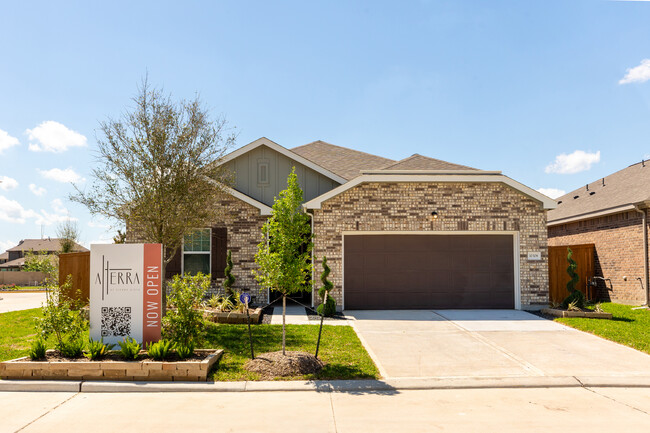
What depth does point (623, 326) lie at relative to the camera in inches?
442

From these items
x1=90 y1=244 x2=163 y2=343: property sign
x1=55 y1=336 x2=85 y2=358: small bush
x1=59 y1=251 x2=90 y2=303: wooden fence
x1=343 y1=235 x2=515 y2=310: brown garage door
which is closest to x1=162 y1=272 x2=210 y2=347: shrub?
x1=90 y1=244 x2=163 y2=343: property sign

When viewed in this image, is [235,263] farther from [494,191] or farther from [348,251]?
[494,191]

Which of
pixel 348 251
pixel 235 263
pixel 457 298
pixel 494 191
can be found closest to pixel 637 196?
pixel 494 191

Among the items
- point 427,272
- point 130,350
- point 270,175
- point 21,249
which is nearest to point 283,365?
point 130,350

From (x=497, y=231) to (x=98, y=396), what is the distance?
1129cm

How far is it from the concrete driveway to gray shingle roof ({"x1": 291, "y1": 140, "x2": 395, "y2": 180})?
6796 millimetres

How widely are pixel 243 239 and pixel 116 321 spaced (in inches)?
262

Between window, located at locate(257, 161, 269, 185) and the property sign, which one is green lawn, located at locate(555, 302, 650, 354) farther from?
window, located at locate(257, 161, 269, 185)

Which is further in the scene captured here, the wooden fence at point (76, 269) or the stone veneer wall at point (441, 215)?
the wooden fence at point (76, 269)

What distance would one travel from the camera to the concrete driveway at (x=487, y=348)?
7.59 metres

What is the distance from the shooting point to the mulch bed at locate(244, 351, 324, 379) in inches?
283

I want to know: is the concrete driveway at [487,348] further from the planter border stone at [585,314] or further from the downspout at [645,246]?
the downspout at [645,246]

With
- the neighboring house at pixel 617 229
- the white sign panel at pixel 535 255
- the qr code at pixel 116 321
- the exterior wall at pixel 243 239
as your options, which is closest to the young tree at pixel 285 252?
the qr code at pixel 116 321

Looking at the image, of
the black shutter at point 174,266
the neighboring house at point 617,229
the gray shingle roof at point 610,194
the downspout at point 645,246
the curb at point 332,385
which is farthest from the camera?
the gray shingle roof at point 610,194
